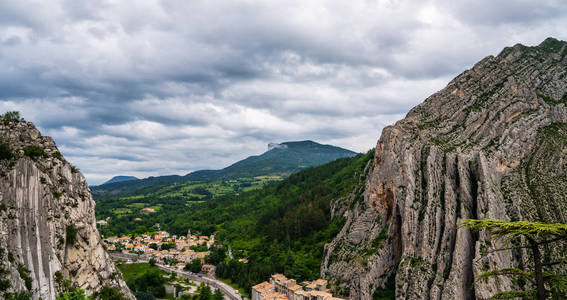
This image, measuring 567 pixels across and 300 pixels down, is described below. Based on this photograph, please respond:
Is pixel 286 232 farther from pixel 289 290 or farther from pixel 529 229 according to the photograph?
pixel 529 229

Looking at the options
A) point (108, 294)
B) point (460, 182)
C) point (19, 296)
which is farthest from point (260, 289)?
point (19, 296)

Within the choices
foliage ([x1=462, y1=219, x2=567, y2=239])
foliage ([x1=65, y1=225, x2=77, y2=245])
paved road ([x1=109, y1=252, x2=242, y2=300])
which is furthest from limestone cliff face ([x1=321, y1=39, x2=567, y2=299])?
foliage ([x1=65, y1=225, x2=77, y2=245])

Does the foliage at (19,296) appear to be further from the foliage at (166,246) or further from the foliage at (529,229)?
the foliage at (166,246)

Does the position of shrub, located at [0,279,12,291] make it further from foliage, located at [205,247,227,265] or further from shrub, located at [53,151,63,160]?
foliage, located at [205,247,227,265]

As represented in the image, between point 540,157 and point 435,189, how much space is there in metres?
19.2

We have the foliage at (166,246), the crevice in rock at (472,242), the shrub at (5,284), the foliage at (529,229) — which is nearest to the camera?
the foliage at (529,229)

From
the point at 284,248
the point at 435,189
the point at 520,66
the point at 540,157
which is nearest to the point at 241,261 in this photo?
the point at 284,248

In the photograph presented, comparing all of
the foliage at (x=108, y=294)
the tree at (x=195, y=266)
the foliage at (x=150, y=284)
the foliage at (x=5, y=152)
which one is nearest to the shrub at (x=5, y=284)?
the foliage at (x=108, y=294)

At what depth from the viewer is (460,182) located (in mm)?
51750

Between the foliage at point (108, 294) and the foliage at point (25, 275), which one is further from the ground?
the foliage at point (25, 275)

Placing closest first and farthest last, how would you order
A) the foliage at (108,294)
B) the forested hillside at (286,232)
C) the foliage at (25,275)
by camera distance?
the foliage at (25,275) → the foliage at (108,294) → the forested hillside at (286,232)

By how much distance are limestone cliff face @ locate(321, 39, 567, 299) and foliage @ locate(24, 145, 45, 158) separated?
47.5 m

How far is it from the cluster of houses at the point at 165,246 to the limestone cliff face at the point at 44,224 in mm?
65865

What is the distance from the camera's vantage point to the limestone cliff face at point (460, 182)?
153 feet
